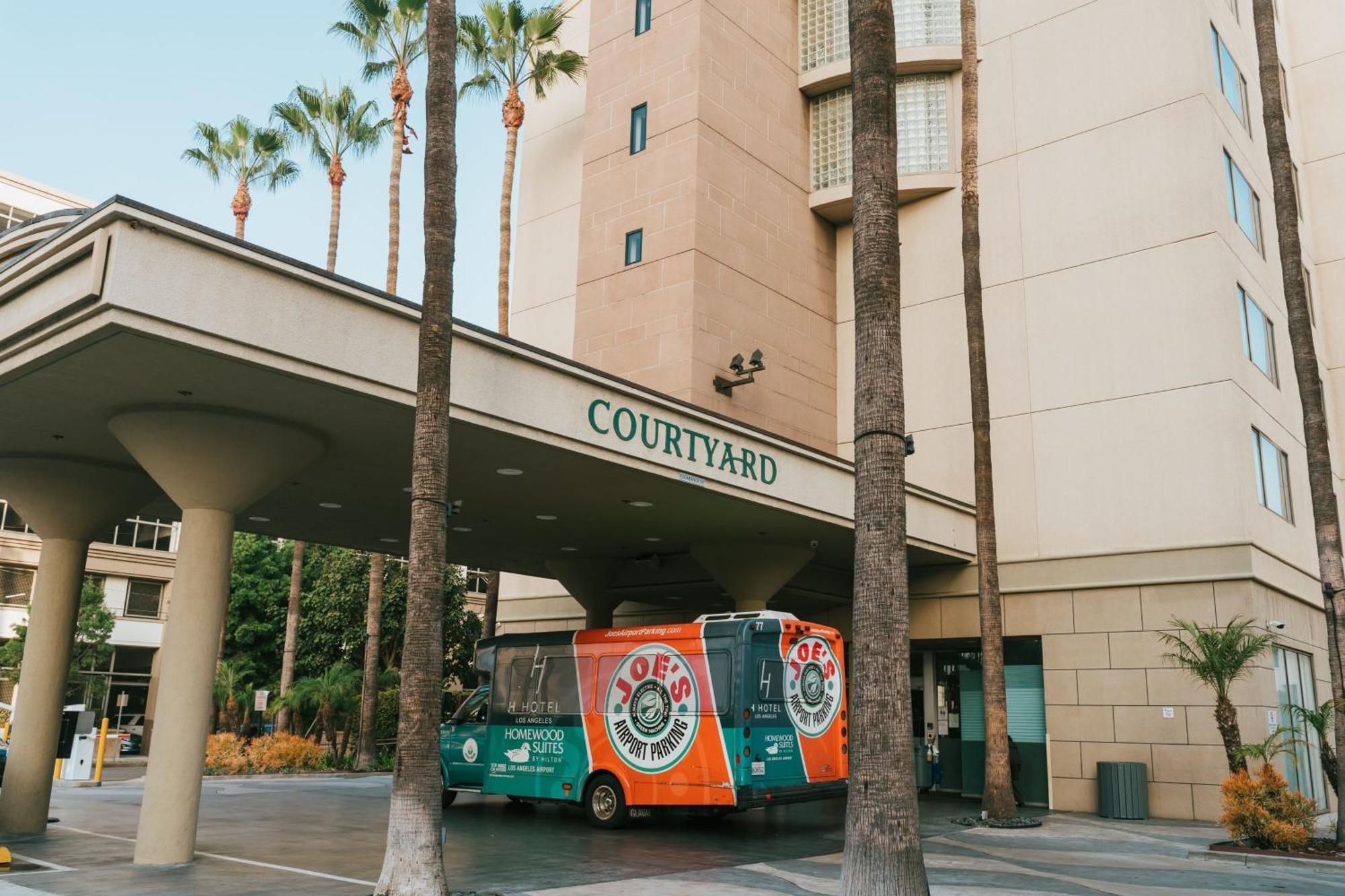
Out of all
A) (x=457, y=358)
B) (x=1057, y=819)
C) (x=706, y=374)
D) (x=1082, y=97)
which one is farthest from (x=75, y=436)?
(x=1082, y=97)

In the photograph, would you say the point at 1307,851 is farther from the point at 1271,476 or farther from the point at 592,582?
the point at 592,582

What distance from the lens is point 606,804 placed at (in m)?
17.3

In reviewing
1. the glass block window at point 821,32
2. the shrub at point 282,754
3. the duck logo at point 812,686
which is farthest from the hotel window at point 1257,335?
the shrub at point 282,754

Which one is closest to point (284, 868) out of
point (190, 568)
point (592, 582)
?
point (190, 568)

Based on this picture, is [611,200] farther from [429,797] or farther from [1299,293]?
[429,797]

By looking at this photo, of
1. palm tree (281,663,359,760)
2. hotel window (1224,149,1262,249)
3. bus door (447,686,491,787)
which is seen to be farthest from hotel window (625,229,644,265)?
palm tree (281,663,359,760)

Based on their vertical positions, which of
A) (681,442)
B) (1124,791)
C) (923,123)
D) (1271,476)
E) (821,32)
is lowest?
(1124,791)

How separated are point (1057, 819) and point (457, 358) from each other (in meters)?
14.4

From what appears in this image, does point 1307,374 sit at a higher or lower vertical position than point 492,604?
higher

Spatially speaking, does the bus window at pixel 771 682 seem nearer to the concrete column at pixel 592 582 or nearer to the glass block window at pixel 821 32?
the concrete column at pixel 592 582

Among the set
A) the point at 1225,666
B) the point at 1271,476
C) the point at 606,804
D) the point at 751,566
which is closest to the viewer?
the point at 1225,666

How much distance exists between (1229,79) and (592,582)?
19.3 metres

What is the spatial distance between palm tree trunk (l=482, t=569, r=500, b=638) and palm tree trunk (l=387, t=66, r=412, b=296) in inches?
377

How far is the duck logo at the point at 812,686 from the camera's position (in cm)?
1684
